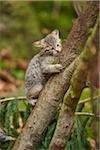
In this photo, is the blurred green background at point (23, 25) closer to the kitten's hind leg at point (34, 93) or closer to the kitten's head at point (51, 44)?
the kitten's head at point (51, 44)

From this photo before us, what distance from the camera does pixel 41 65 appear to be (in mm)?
4176

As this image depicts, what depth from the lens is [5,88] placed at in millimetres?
8922

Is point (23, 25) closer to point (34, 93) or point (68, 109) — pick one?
point (34, 93)

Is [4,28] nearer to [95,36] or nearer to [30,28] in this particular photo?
[30,28]

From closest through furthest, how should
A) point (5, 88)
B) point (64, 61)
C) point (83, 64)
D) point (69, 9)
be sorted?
point (83, 64), point (64, 61), point (5, 88), point (69, 9)

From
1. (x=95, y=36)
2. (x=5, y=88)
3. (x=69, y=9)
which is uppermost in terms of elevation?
(x=69, y=9)

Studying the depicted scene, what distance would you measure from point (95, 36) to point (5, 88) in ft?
21.4

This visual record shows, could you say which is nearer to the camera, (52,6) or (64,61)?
(64,61)

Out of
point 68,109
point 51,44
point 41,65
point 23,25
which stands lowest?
point 68,109

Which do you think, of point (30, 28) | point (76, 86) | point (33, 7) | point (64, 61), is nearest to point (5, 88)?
point (30, 28)

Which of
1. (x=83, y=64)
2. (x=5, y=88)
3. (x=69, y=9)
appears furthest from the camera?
(x=69, y=9)

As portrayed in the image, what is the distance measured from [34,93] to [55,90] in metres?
0.75

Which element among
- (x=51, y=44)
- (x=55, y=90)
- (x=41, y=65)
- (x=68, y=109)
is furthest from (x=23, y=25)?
(x=68, y=109)

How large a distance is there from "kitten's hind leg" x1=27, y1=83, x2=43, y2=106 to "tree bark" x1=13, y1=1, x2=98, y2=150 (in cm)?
53
